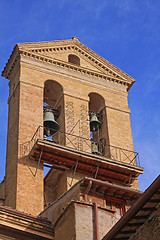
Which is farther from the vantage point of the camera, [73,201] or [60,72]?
[60,72]

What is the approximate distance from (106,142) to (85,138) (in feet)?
4.90

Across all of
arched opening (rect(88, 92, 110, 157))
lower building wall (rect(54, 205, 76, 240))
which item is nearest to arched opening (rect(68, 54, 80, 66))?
arched opening (rect(88, 92, 110, 157))

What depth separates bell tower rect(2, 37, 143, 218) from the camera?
26484 millimetres

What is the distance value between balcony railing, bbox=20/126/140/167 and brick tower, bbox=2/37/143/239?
0.15 ft

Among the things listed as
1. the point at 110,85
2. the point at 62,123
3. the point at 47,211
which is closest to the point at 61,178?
the point at 62,123

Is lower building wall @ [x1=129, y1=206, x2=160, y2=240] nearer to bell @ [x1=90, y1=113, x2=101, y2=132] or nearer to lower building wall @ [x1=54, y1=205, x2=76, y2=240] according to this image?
lower building wall @ [x1=54, y1=205, x2=76, y2=240]

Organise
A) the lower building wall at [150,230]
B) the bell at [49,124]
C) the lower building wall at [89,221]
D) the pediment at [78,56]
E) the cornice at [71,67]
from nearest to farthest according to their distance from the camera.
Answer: the lower building wall at [150,230], the lower building wall at [89,221], the bell at [49,124], the cornice at [71,67], the pediment at [78,56]

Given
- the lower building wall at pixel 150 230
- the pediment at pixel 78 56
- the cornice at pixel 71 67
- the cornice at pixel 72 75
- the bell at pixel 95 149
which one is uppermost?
the pediment at pixel 78 56

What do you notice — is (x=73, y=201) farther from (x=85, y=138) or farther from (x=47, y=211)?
(x=85, y=138)

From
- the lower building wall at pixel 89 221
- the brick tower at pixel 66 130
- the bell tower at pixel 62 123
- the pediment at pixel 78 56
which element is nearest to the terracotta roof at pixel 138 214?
the lower building wall at pixel 89 221

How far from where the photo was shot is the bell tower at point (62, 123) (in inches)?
1043

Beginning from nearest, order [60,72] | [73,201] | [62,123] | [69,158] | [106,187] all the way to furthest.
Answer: [73,201] → [106,187] → [69,158] → [62,123] → [60,72]

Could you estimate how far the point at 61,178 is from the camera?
27.4 metres

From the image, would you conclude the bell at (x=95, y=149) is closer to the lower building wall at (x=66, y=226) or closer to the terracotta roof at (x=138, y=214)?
the lower building wall at (x=66, y=226)
